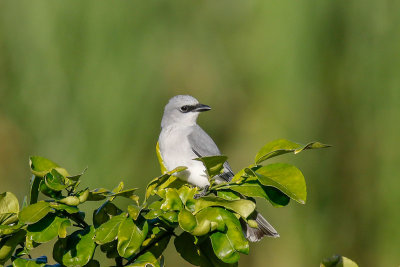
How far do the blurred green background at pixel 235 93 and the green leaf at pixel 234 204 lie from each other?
3.55 feet

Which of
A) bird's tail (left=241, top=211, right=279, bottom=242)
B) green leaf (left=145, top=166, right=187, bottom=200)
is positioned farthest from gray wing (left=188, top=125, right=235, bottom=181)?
green leaf (left=145, top=166, right=187, bottom=200)

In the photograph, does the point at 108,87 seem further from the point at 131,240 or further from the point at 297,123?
the point at 131,240

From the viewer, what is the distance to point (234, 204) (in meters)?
0.91

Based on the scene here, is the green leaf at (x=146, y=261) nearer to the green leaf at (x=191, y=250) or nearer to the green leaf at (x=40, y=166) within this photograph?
the green leaf at (x=191, y=250)

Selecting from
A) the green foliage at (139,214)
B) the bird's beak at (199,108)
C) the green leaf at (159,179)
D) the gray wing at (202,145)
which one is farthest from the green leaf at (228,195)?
the bird's beak at (199,108)

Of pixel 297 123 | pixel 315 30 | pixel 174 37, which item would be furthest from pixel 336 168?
pixel 174 37

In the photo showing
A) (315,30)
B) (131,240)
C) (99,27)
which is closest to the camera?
(131,240)

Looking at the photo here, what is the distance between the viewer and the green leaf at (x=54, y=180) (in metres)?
0.88

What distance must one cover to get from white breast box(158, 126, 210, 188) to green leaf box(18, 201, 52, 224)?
97 cm

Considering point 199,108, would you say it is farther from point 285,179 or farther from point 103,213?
point 285,179

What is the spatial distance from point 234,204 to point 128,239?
0.18 m

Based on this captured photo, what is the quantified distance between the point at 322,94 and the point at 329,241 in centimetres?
57

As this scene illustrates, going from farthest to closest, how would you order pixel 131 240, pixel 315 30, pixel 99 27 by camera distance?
pixel 315 30, pixel 99 27, pixel 131 240

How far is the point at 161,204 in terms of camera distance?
3.02 ft
